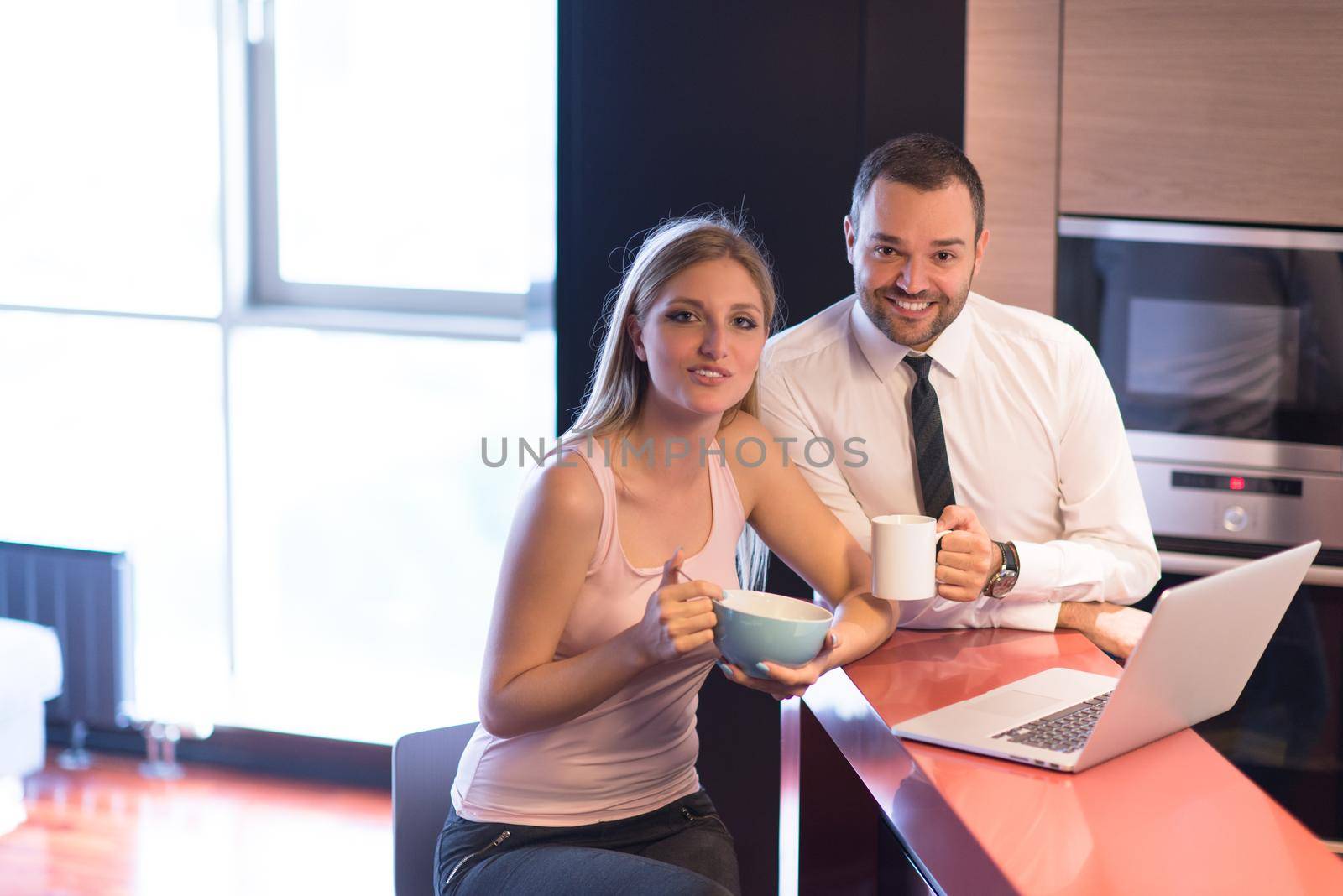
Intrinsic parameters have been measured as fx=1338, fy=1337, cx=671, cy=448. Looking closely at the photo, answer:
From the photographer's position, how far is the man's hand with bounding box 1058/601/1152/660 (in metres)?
2.10

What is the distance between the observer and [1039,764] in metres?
1.43

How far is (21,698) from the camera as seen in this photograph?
3.40 meters

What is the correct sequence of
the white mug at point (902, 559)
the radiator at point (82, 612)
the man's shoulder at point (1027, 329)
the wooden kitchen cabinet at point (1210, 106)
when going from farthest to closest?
the radiator at point (82, 612), the wooden kitchen cabinet at point (1210, 106), the man's shoulder at point (1027, 329), the white mug at point (902, 559)

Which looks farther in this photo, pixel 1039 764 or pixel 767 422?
pixel 767 422

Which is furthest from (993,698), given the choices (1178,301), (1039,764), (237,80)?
(237,80)

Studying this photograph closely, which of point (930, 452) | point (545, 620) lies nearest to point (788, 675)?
point (545, 620)

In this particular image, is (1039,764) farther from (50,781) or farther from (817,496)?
(50,781)

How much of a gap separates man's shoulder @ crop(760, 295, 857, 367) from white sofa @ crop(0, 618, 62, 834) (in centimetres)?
222

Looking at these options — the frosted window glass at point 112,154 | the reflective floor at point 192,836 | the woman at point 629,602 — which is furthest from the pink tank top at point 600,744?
the frosted window glass at point 112,154

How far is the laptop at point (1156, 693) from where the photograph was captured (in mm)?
1327

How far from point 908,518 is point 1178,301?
1407 mm

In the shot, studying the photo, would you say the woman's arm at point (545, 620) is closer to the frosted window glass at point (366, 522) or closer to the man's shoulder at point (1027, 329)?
the man's shoulder at point (1027, 329)

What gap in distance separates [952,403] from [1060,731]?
0.89 metres

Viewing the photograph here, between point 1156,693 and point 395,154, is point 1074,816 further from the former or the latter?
point 395,154
